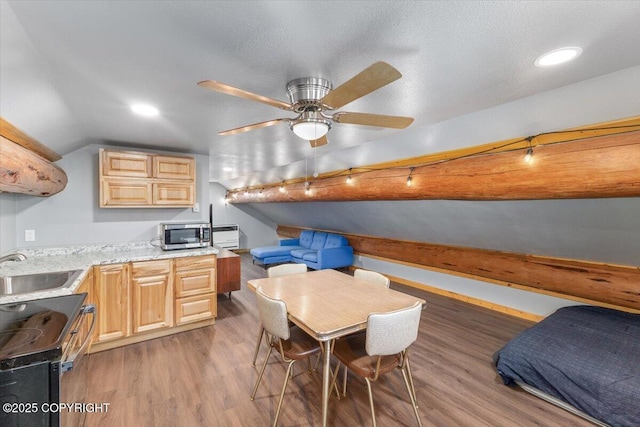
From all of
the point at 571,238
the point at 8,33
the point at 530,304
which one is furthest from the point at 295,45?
the point at 530,304

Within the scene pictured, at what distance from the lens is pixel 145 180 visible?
130 inches

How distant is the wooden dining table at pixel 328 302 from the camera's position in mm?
1708

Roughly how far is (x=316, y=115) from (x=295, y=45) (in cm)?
47

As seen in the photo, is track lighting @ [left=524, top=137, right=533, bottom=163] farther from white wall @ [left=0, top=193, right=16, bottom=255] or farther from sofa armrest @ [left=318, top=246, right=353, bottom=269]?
white wall @ [left=0, top=193, right=16, bottom=255]

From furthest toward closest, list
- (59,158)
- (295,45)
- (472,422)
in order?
(59,158) → (472,422) → (295,45)

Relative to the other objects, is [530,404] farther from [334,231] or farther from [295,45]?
[334,231]

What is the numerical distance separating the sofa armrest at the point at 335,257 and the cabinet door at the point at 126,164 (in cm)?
367

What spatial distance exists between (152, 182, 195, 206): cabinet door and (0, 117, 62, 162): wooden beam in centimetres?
96

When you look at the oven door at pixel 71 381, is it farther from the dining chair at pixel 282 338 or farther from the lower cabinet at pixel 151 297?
the lower cabinet at pixel 151 297

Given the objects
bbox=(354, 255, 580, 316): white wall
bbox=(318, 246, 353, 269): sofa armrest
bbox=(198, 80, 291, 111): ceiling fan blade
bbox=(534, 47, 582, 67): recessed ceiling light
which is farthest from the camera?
bbox=(318, 246, 353, 269): sofa armrest

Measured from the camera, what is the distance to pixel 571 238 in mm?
3066

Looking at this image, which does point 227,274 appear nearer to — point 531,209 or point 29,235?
point 29,235

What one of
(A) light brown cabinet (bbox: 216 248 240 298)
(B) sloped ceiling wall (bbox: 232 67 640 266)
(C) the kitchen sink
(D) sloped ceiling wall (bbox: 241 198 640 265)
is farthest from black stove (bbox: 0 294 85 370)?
(D) sloped ceiling wall (bbox: 241 198 640 265)

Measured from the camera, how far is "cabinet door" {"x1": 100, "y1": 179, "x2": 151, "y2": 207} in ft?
10.1
